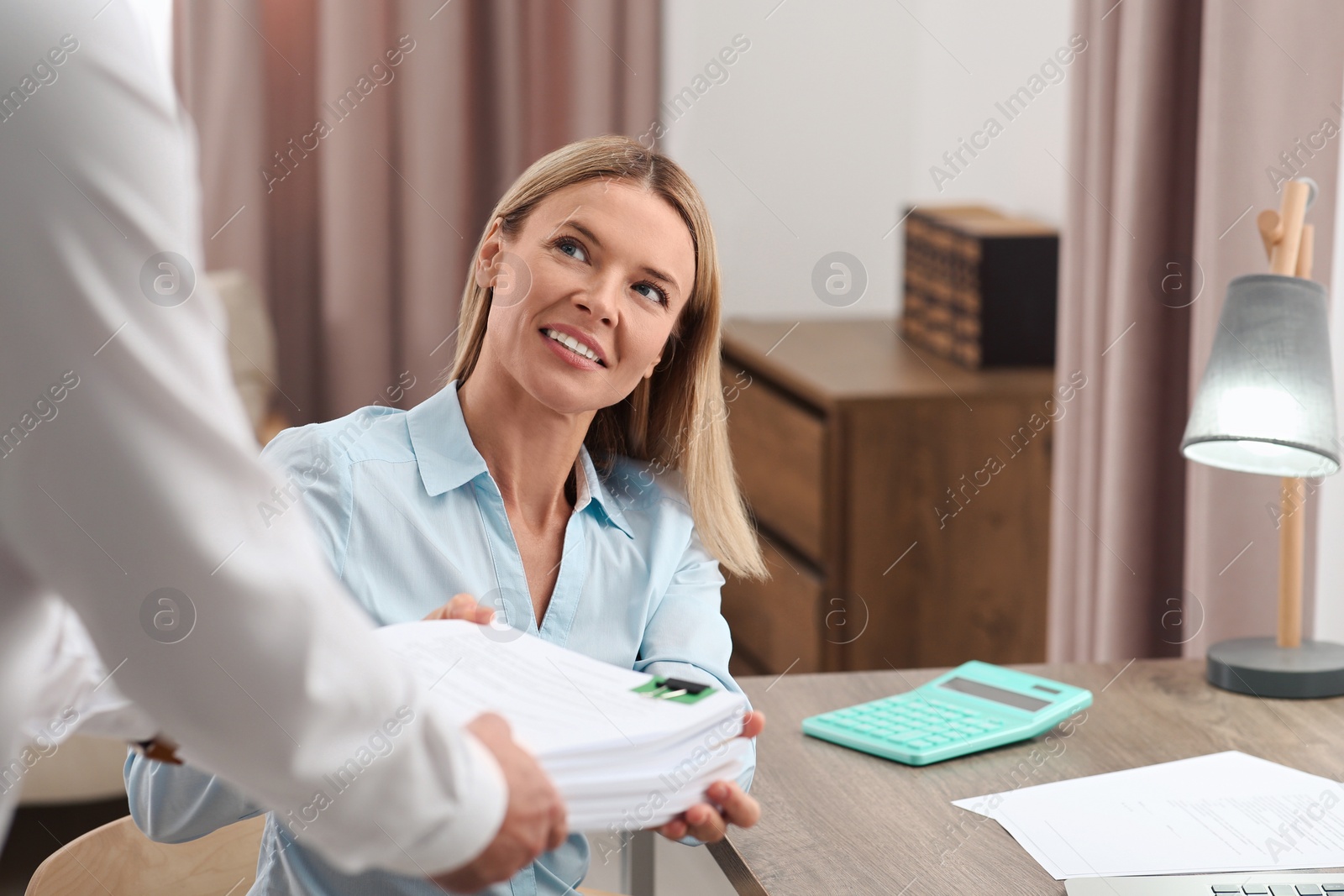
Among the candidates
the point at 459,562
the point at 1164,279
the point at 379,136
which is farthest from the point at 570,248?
the point at 379,136

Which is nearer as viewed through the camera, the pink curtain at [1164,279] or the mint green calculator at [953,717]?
the mint green calculator at [953,717]

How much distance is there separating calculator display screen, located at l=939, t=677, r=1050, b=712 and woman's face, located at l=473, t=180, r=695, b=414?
0.47 metres

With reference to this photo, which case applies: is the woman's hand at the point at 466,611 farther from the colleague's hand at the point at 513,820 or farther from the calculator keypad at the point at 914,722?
the calculator keypad at the point at 914,722

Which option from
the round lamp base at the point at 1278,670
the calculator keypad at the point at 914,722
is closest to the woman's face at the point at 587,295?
the calculator keypad at the point at 914,722

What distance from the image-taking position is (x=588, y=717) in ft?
2.64

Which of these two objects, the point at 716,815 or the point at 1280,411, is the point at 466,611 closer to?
the point at 716,815

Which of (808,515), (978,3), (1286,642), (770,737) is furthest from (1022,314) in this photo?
(770,737)

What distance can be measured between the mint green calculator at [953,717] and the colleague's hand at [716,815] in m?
0.38

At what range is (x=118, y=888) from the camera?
1166mm

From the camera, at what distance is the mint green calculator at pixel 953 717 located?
4.15ft

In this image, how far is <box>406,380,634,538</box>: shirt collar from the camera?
1194 millimetres

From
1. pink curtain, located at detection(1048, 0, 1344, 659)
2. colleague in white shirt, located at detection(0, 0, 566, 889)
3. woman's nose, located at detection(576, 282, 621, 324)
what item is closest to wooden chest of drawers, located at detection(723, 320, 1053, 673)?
pink curtain, located at detection(1048, 0, 1344, 659)

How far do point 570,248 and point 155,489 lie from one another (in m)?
0.71

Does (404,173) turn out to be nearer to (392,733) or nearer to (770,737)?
(770,737)
